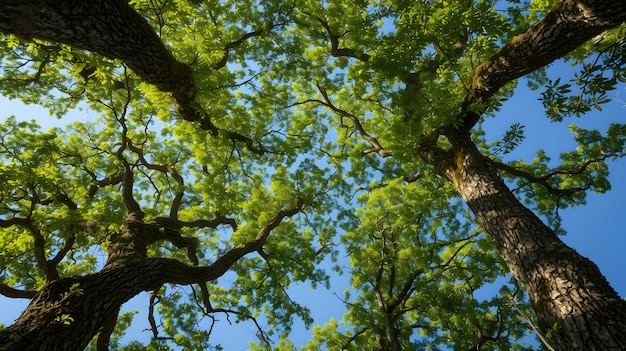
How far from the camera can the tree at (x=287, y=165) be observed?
3637mm

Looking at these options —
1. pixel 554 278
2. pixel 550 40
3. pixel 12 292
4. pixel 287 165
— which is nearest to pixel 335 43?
pixel 287 165

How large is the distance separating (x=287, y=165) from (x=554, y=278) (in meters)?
7.38

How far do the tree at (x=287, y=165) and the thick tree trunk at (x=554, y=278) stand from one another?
2cm

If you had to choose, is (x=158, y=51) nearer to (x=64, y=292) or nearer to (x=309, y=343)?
(x=64, y=292)

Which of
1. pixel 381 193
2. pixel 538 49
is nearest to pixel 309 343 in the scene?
pixel 381 193

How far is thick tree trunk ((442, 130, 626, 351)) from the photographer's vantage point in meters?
2.92

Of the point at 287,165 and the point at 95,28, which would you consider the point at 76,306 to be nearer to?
the point at 95,28

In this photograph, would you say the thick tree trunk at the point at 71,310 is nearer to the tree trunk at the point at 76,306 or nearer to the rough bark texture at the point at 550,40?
the tree trunk at the point at 76,306

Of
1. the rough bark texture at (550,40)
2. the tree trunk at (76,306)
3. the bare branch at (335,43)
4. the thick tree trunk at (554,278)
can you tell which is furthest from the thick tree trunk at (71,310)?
the bare branch at (335,43)

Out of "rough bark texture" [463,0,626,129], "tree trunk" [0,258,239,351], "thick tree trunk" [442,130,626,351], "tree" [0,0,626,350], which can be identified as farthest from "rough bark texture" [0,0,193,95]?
"thick tree trunk" [442,130,626,351]

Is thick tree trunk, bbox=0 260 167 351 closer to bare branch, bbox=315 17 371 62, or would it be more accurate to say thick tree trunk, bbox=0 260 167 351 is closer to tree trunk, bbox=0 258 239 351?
tree trunk, bbox=0 258 239 351

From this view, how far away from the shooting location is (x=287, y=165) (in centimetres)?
985

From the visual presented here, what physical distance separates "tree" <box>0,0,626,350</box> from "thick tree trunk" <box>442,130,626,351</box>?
0.02 metres

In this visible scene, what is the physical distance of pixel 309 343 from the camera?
504 inches
